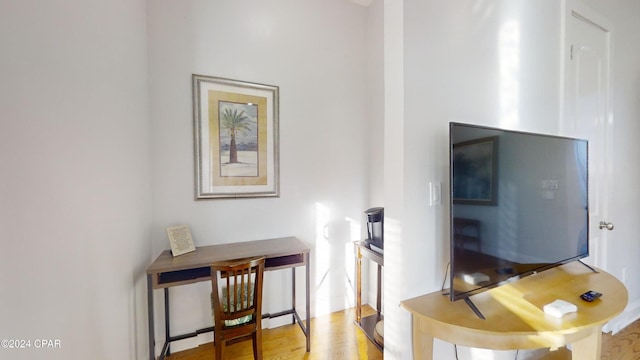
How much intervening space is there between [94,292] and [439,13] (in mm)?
2233

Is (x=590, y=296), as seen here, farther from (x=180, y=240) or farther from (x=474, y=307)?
(x=180, y=240)

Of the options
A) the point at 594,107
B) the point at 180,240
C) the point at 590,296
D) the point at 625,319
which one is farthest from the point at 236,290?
the point at 625,319

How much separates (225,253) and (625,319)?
3.56 m

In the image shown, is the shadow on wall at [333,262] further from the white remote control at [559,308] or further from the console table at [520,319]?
the white remote control at [559,308]

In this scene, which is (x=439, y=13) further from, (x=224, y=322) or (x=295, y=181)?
(x=224, y=322)

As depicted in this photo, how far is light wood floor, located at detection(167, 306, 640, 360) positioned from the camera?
1829 millimetres

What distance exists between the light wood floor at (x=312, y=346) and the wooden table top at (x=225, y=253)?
0.79 m

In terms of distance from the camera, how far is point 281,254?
1.85 meters

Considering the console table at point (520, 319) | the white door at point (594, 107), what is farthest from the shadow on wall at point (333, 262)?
the white door at point (594, 107)

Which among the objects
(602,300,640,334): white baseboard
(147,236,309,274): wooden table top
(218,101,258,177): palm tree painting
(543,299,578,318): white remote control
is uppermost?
(218,101,258,177): palm tree painting

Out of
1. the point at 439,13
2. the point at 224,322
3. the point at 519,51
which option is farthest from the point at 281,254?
the point at 519,51

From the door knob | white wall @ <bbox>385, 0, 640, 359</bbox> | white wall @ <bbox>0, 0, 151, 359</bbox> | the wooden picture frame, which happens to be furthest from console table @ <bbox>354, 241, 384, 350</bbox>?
the door knob

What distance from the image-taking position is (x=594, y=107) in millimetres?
1970

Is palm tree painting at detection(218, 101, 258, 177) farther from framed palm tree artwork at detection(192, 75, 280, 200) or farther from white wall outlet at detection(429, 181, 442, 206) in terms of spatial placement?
white wall outlet at detection(429, 181, 442, 206)
